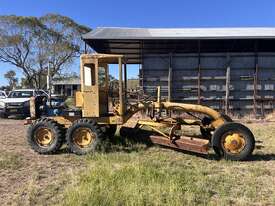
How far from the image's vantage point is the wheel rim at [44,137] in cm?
1098

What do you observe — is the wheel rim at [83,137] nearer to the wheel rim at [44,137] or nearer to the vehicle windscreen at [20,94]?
the wheel rim at [44,137]

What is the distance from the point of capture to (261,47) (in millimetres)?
22812

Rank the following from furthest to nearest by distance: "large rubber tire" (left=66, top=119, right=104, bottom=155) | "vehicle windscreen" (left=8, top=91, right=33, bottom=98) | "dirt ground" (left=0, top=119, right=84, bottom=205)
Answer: "vehicle windscreen" (left=8, top=91, right=33, bottom=98)
"large rubber tire" (left=66, top=119, right=104, bottom=155)
"dirt ground" (left=0, top=119, right=84, bottom=205)

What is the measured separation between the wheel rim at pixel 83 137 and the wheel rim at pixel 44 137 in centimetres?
69

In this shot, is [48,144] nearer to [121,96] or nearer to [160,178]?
[121,96]

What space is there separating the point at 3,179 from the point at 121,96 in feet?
12.3

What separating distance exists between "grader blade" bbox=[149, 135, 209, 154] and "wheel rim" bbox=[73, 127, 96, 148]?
1.52 m

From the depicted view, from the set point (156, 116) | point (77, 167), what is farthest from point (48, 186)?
point (156, 116)

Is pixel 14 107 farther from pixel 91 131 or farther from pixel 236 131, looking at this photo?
pixel 236 131

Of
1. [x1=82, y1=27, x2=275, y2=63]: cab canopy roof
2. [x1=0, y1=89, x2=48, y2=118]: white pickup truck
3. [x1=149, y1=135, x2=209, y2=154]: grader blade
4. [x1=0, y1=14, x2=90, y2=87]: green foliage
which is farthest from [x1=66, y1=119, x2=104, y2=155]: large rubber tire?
[x1=0, y1=14, x2=90, y2=87]: green foliage

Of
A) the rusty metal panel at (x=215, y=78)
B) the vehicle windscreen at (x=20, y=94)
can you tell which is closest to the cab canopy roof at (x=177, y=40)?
the rusty metal panel at (x=215, y=78)

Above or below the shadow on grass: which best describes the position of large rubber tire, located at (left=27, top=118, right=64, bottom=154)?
above

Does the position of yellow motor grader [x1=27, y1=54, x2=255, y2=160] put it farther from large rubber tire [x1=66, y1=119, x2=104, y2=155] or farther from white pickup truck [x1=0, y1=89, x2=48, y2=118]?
white pickup truck [x1=0, y1=89, x2=48, y2=118]

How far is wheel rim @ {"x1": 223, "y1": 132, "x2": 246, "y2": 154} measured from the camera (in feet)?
32.4
